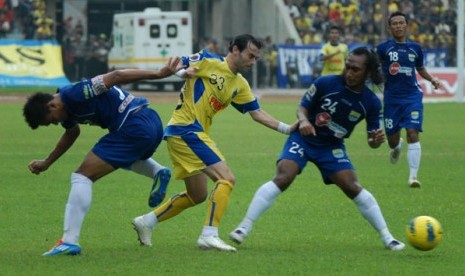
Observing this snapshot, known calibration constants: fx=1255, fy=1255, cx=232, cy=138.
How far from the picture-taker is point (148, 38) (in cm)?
5012

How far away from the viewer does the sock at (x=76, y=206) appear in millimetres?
10617

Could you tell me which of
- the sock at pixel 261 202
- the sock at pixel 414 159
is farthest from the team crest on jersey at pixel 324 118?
the sock at pixel 414 159

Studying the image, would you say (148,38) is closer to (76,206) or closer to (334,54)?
(334,54)

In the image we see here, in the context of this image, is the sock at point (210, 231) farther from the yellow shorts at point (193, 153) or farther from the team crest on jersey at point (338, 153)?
the team crest on jersey at point (338, 153)

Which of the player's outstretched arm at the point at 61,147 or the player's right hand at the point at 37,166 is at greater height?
the player's outstretched arm at the point at 61,147

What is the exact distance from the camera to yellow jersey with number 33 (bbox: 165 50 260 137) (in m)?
11.3

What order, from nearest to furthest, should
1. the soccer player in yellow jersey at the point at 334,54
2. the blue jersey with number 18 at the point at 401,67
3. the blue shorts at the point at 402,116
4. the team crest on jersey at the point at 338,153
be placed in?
the team crest on jersey at the point at 338,153, the blue shorts at the point at 402,116, the blue jersey with number 18 at the point at 401,67, the soccer player in yellow jersey at the point at 334,54

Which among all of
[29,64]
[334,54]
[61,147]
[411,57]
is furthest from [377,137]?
[29,64]

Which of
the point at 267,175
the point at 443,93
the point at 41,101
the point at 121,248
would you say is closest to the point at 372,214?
the point at 121,248

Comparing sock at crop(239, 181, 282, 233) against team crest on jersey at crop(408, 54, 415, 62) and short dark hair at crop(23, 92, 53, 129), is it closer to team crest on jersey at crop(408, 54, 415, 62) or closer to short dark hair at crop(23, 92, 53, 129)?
short dark hair at crop(23, 92, 53, 129)

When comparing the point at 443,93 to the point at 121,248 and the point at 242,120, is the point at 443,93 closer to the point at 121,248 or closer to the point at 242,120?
the point at 242,120

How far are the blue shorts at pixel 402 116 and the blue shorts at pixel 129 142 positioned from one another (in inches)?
282

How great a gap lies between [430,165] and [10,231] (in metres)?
9.57

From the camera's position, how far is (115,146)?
10.9 m
